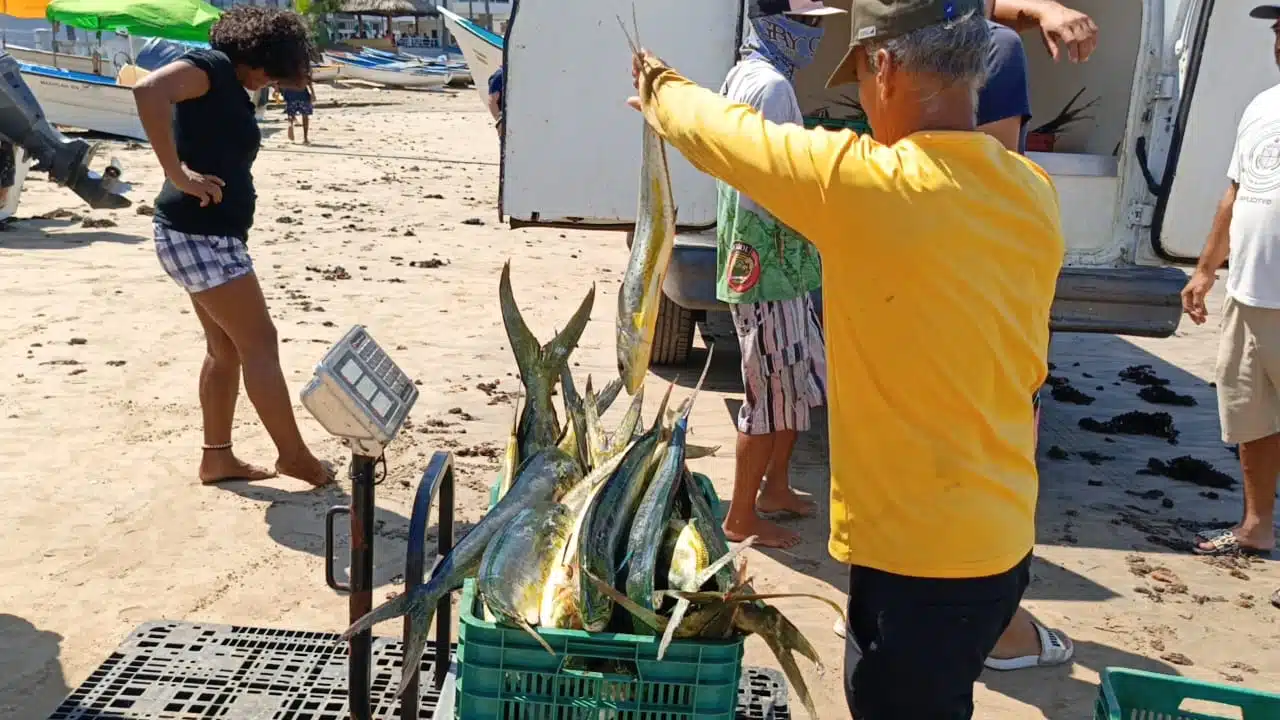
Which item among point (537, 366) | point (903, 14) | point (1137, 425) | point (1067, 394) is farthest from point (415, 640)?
point (1067, 394)

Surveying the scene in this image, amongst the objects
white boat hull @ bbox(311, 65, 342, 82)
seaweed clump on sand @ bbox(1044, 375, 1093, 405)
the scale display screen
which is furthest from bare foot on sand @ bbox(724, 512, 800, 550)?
white boat hull @ bbox(311, 65, 342, 82)

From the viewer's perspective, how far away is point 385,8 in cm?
5628

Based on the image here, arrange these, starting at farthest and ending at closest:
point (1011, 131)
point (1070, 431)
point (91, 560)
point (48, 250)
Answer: point (48, 250)
point (1070, 431)
point (91, 560)
point (1011, 131)

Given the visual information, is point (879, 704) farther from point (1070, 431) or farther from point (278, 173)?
point (278, 173)

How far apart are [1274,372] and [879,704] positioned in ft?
11.1

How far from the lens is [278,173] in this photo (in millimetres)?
A: 16812

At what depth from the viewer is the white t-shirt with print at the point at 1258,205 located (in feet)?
14.6

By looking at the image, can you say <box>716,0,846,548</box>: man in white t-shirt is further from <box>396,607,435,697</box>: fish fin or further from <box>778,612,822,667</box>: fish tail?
<box>396,607,435,697</box>: fish fin

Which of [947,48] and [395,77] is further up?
[947,48]

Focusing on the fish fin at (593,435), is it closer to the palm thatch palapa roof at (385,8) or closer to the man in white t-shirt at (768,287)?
the man in white t-shirt at (768,287)

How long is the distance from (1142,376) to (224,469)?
618 centimetres

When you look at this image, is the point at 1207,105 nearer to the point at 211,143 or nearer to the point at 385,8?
Answer: the point at 211,143

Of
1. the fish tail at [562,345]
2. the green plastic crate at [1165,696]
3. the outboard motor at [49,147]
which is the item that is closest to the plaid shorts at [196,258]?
the outboard motor at [49,147]

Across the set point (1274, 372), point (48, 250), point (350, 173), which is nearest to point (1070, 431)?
point (1274, 372)
